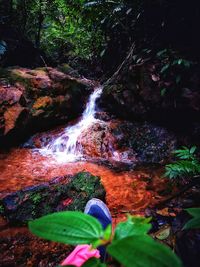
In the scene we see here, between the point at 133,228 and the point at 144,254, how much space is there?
0.12 m

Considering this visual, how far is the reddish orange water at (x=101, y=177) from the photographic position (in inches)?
170

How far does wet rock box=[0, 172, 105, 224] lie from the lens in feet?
12.2

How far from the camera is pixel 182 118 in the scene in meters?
6.55

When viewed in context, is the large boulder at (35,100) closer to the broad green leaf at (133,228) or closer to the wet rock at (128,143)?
the wet rock at (128,143)

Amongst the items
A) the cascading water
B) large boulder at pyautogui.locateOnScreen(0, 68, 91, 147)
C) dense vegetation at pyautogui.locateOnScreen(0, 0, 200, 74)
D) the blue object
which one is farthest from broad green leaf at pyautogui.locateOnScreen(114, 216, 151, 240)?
large boulder at pyautogui.locateOnScreen(0, 68, 91, 147)

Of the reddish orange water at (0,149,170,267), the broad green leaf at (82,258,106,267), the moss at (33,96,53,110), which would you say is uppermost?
the broad green leaf at (82,258,106,267)

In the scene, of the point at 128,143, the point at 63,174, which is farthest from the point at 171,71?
the point at 63,174

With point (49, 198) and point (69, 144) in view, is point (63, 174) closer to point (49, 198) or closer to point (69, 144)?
point (49, 198)

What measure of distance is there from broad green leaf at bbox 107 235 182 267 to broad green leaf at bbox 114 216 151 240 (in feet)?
0.26

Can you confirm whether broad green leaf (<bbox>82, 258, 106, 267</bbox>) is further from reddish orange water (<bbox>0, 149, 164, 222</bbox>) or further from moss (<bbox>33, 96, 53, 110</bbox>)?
moss (<bbox>33, 96, 53, 110</bbox>)

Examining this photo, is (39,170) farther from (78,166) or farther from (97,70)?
(97,70)

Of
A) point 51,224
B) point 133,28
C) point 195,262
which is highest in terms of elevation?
point 133,28

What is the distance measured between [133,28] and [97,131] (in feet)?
11.3

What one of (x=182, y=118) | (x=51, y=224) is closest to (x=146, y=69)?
(x=182, y=118)
